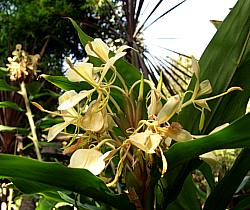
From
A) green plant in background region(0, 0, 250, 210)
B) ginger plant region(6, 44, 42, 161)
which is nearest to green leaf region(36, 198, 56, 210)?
green plant in background region(0, 0, 250, 210)

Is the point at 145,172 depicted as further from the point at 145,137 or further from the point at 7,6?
the point at 7,6

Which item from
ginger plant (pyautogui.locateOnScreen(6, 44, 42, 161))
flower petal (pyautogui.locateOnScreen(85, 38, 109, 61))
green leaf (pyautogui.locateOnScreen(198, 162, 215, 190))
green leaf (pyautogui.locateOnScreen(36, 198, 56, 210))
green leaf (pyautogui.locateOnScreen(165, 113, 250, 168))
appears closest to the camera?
green leaf (pyautogui.locateOnScreen(165, 113, 250, 168))

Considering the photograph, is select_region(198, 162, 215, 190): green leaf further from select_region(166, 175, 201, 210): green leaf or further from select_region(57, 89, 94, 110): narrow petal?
select_region(57, 89, 94, 110): narrow petal

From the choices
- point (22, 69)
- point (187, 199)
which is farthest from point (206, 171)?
point (22, 69)

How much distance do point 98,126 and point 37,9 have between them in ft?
6.92

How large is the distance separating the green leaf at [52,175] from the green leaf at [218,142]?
0.07 metres

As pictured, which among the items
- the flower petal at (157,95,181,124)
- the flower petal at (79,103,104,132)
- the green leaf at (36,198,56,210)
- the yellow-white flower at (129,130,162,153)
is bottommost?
the green leaf at (36,198,56,210)

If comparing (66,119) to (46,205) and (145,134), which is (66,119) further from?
(46,205)

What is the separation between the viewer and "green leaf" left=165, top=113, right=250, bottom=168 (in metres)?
0.33

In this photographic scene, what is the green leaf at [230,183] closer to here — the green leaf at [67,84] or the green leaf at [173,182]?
the green leaf at [173,182]

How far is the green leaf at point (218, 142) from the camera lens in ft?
1.07

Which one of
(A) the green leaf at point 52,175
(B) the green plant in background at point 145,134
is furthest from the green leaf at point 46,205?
(A) the green leaf at point 52,175

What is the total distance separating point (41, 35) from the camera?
2.43 m

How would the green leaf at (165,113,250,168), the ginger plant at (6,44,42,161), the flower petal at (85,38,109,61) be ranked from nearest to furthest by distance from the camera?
the green leaf at (165,113,250,168) < the flower petal at (85,38,109,61) < the ginger plant at (6,44,42,161)
